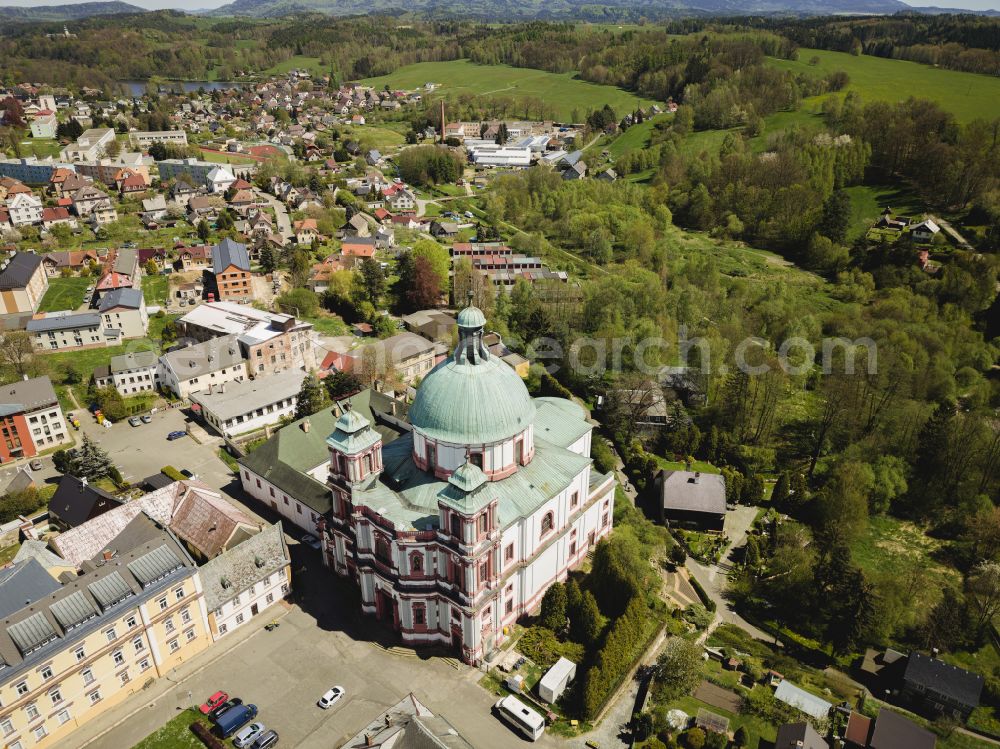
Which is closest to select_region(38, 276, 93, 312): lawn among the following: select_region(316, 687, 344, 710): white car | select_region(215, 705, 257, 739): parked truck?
select_region(215, 705, 257, 739): parked truck

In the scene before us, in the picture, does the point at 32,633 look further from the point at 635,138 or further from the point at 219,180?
the point at 635,138

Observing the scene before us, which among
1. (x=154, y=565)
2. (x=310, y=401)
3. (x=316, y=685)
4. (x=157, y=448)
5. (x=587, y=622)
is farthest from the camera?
(x=310, y=401)

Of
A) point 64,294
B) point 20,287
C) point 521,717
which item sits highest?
point 20,287

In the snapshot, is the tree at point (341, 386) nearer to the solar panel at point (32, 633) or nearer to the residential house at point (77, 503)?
the residential house at point (77, 503)

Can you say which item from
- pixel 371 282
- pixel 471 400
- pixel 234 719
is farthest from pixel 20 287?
pixel 471 400

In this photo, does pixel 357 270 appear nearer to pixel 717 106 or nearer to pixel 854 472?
pixel 854 472

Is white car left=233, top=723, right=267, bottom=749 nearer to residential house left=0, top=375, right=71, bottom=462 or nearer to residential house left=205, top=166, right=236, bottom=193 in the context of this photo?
residential house left=0, top=375, right=71, bottom=462
